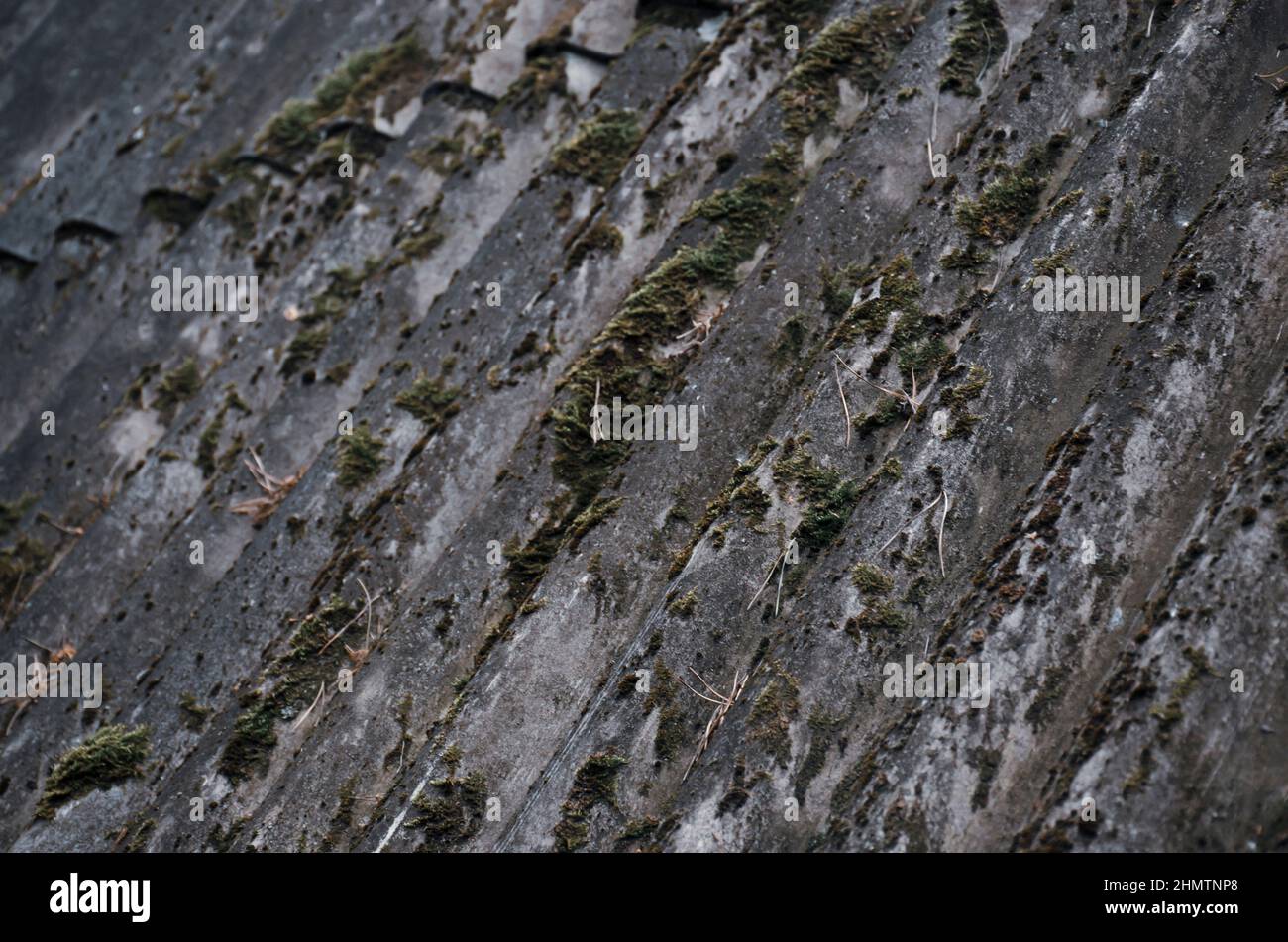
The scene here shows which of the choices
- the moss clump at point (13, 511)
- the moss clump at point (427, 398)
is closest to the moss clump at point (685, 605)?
the moss clump at point (427, 398)

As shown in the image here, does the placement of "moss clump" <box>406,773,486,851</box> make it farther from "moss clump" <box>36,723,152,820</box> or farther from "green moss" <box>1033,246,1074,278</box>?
"green moss" <box>1033,246,1074,278</box>

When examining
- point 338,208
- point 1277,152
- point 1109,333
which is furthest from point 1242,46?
point 338,208

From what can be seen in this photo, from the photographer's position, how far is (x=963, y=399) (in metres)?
5.95

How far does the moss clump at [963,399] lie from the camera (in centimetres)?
590

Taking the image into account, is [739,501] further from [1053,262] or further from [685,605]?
[1053,262]

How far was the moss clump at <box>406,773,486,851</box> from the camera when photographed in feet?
20.3

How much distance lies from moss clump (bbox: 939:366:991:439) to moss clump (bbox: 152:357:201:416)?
Result: 291 inches

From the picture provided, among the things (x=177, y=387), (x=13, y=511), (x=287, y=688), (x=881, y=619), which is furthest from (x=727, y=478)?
(x=13, y=511)

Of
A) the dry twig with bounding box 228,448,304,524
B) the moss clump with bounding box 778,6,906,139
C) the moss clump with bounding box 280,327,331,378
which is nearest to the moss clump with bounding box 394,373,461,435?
the dry twig with bounding box 228,448,304,524

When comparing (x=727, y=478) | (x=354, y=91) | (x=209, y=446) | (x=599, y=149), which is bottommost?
(x=727, y=478)

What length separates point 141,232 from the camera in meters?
13.0

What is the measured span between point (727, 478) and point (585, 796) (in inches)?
76.9

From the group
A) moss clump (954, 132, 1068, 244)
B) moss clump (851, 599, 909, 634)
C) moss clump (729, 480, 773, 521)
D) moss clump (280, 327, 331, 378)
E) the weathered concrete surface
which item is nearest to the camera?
the weathered concrete surface

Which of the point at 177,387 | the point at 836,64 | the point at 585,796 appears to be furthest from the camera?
the point at 177,387
